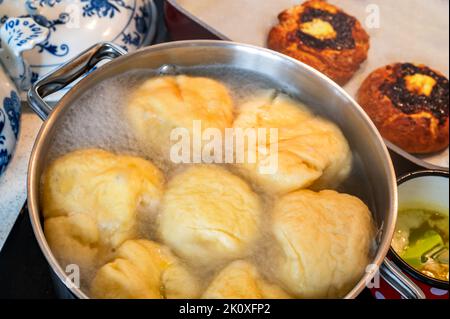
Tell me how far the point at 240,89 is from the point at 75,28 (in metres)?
0.51

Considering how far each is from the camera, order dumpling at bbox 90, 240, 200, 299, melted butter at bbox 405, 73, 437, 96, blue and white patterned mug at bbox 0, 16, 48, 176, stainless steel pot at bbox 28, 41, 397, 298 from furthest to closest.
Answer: melted butter at bbox 405, 73, 437, 96, blue and white patterned mug at bbox 0, 16, 48, 176, stainless steel pot at bbox 28, 41, 397, 298, dumpling at bbox 90, 240, 200, 299

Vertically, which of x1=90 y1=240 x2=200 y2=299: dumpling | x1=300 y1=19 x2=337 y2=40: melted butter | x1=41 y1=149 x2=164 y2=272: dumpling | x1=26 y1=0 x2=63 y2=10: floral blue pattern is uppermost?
x1=26 y1=0 x2=63 y2=10: floral blue pattern

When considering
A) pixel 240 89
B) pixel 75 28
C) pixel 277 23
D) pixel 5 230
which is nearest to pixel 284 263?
pixel 240 89

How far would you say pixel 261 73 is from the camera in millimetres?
993

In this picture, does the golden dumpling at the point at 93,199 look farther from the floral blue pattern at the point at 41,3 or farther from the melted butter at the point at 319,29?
the melted butter at the point at 319,29

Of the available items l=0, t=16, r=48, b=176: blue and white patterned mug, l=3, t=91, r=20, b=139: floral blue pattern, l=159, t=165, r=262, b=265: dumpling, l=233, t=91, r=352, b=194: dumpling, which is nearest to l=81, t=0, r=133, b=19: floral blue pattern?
l=0, t=16, r=48, b=176: blue and white patterned mug

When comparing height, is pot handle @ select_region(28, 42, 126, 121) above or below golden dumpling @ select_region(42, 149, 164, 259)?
above

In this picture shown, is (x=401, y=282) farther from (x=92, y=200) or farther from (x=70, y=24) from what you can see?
(x=70, y=24)

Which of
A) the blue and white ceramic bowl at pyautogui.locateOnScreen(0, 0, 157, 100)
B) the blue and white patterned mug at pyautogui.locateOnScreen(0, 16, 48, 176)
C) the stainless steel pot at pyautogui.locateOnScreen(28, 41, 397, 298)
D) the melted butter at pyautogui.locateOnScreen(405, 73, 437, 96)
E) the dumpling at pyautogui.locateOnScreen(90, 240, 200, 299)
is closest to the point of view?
the dumpling at pyautogui.locateOnScreen(90, 240, 200, 299)

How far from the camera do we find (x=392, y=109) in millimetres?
1344

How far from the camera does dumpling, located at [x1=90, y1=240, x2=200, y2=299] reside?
716mm

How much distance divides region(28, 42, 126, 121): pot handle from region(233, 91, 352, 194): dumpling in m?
0.29

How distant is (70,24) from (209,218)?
72 cm

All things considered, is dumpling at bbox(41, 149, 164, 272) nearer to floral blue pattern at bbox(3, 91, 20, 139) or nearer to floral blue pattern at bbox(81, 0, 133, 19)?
floral blue pattern at bbox(3, 91, 20, 139)
